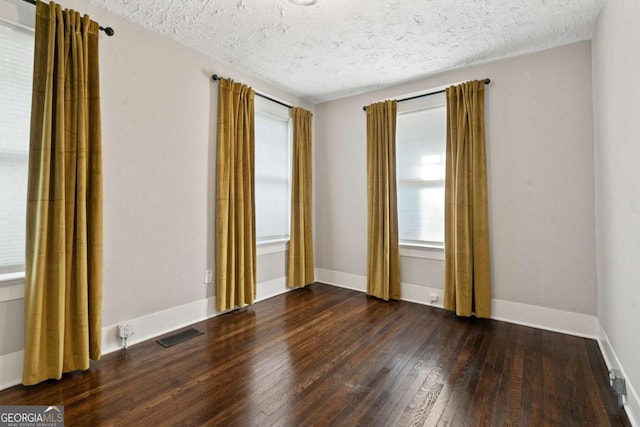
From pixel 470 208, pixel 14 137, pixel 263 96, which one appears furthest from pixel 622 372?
pixel 14 137

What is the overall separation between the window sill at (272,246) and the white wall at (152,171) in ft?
2.27

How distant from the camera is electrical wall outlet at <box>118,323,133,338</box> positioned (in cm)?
233

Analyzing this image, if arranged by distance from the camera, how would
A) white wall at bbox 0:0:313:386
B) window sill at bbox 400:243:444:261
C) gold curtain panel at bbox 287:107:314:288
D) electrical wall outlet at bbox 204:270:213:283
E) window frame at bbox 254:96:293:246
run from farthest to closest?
gold curtain panel at bbox 287:107:314:288 < window frame at bbox 254:96:293:246 < window sill at bbox 400:243:444:261 < electrical wall outlet at bbox 204:270:213:283 < white wall at bbox 0:0:313:386

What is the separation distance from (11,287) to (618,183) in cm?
395

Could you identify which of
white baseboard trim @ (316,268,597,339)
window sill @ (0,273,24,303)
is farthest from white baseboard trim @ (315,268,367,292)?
window sill @ (0,273,24,303)

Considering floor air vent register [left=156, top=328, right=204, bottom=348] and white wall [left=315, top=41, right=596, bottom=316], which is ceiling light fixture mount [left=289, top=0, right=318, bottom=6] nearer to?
white wall [left=315, top=41, right=596, bottom=316]

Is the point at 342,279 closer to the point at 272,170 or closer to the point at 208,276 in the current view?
the point at 272,170

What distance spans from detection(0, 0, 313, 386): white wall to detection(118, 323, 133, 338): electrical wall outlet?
57mm

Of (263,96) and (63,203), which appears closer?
(63,203)

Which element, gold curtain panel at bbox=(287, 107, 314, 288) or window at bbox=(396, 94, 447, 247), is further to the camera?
gold curtain panel at bbox=(287, 107, 314, 288)

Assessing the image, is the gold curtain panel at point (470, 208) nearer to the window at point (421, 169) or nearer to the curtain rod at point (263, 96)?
the window at point (421, 169)

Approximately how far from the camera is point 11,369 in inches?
73.5

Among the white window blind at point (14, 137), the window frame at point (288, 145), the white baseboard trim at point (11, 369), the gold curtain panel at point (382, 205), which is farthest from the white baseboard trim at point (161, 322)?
the gold curtain panel at point (382, 205)

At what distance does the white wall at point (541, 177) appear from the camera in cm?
264
